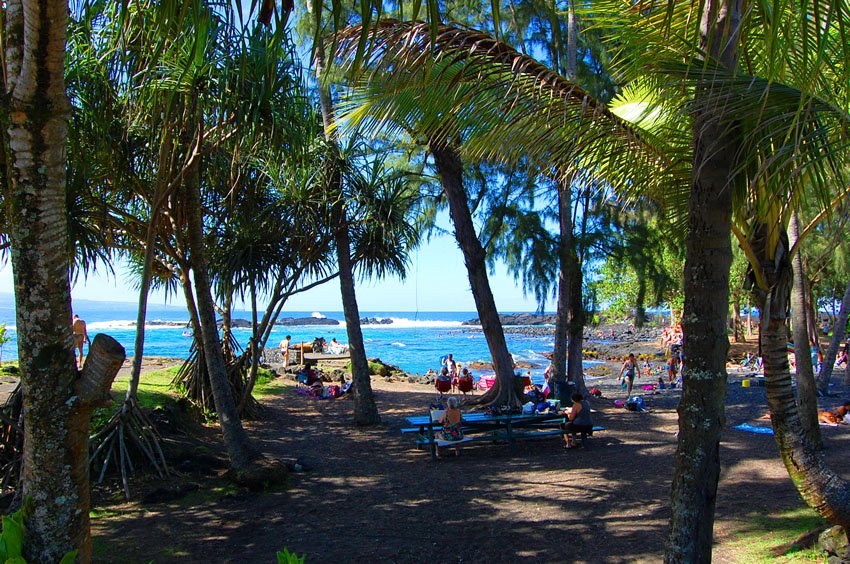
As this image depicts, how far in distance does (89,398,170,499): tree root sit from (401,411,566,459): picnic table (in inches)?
141

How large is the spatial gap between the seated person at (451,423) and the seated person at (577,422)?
161 cm

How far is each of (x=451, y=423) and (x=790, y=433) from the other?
5330 millimetres

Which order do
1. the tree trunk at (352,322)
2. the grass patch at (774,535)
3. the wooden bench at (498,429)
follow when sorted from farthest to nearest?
the tree trunk at (352,322) → the wooden bench at (498,429) → the grass patch at (774,535)

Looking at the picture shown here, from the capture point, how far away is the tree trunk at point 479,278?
1302 cm

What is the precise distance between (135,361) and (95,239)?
1607 millimetres

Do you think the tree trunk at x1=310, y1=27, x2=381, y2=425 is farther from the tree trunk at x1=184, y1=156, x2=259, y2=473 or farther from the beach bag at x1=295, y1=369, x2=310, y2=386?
the beach bag at x1=295, y1=369, x2=310, y2=386

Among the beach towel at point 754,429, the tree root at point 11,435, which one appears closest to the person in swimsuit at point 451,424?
the beach towel at point 754,429

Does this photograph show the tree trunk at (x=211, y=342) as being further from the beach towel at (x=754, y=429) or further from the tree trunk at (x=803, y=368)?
the beach towel at (x=754, y=429)

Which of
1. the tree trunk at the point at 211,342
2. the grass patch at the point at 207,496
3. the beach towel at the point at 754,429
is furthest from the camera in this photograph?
the beach towel at the point at 754,429

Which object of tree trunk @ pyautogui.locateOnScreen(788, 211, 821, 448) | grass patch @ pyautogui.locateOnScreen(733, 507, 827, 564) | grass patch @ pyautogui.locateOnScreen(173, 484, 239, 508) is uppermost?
tree trunk @ pyautogui.locateOnScreen(788, 211, 821, 448)

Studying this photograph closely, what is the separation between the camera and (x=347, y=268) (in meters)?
11.7

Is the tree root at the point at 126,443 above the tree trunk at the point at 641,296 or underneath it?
underneath

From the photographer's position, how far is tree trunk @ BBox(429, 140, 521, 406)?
42.7ft

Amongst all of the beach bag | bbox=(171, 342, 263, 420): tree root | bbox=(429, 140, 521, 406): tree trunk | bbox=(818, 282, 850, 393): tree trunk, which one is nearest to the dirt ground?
bbox=(171, 342, 263, 420): tree root
